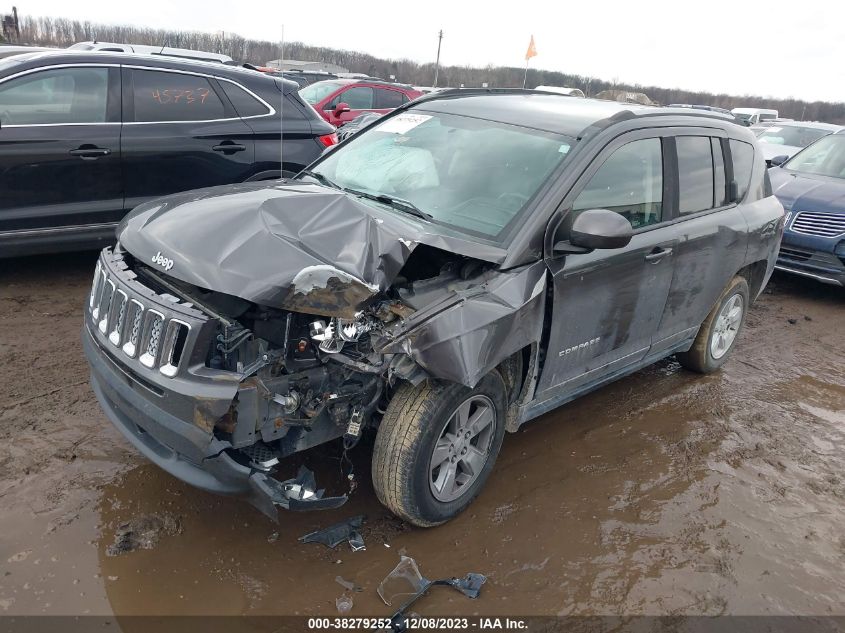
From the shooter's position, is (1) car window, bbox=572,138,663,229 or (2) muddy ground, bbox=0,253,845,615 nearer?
(2) muddy ground, bbox=0,253,845,615

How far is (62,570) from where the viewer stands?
2.64m

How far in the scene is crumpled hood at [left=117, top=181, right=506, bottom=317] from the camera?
254cm

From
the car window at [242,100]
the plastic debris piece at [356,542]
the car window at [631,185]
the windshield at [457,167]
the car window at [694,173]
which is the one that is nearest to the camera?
the plastic debris piece at [356,542]

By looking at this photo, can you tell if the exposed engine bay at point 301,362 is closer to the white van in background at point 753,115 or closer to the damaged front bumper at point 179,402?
the damaged front bumper at point 179,402

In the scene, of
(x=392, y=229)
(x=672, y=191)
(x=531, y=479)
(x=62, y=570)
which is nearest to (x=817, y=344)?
(x=672, y=191)

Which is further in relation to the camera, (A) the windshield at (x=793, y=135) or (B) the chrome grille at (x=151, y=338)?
(A) the windshield at (x=793, y=135)

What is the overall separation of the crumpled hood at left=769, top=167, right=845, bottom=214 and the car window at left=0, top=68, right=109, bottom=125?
725 centimetres

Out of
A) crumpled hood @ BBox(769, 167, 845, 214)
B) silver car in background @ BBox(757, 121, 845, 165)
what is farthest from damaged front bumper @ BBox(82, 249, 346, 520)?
silver car in background @ BBox(757, 121, 845, 165)

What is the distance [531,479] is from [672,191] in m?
1.89

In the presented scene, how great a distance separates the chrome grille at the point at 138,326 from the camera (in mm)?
2484

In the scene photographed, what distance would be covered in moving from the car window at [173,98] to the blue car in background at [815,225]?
20.7 ft

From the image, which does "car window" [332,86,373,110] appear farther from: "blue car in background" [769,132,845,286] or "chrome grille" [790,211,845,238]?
"chrome grille" [790,211,845,238]

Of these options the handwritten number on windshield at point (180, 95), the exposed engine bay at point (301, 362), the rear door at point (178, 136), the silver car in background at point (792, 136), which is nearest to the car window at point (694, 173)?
the exposed engine bay at point (301, 362)

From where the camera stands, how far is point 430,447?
112 inches
